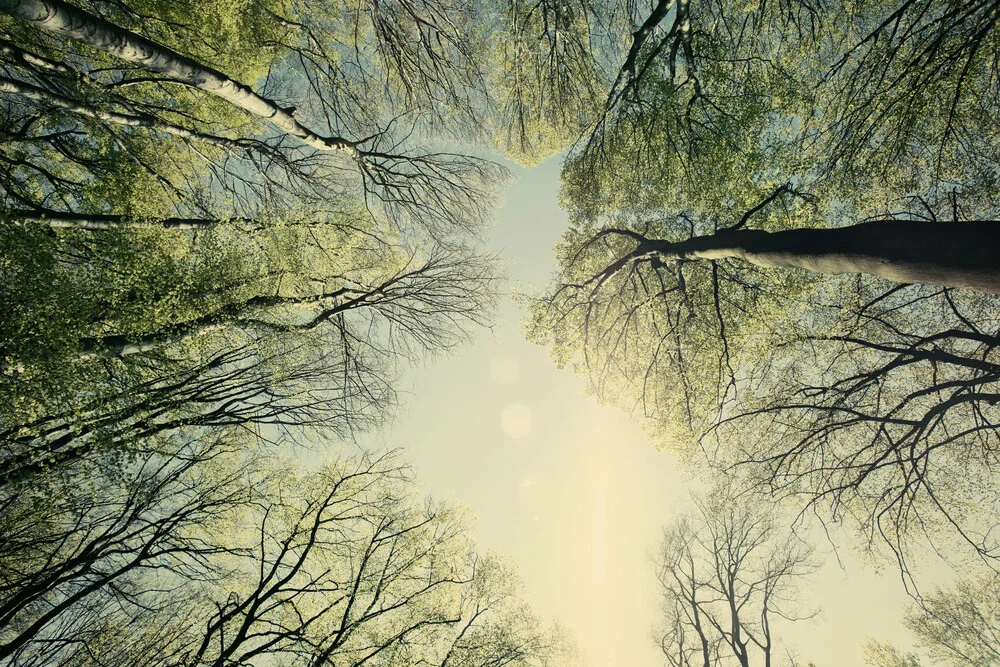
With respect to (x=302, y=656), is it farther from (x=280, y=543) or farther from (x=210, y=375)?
(x=210, y=375)

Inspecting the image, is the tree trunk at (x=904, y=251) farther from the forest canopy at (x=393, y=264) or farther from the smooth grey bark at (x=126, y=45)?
the smooth grey bark at (x=126, y=45)

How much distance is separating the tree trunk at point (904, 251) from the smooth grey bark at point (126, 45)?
661cm

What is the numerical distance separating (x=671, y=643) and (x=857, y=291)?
12985mm

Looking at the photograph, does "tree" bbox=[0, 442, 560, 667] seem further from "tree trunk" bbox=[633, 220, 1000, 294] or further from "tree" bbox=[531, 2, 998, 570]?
"tree trunk" bbox=[633, 220, 1000, 294]

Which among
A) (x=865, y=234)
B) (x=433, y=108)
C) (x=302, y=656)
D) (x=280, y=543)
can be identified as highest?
(x=433, y=108)

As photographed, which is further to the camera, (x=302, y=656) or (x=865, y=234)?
(x=302, y=656)

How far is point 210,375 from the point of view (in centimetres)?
578

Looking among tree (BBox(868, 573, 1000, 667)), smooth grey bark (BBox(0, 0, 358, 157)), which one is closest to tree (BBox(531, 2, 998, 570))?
smooth grey bark (BBox(0, 0, 358, 157))

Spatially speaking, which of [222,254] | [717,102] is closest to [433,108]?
[222,254]

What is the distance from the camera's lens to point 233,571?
711 centimetres

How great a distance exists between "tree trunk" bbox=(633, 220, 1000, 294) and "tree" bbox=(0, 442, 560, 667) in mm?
7632

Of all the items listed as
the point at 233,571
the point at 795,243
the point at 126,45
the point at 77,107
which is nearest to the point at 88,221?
the point at 77,107

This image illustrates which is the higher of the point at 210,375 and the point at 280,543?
→ the point at 210,375

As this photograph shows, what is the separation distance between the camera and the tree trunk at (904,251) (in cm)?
239
